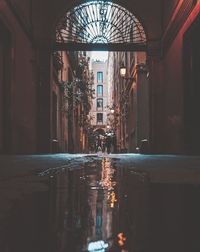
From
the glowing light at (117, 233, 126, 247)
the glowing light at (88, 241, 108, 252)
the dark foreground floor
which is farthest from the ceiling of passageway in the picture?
the glowing light at (88, 241, 108, 252)

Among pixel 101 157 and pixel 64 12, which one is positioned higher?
pixel 64 12

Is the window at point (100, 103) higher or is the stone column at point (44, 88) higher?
the window at point (100, 103)

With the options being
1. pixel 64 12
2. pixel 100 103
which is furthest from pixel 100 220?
pixel 100 103

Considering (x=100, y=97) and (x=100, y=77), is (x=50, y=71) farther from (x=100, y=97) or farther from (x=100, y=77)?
(x=100, y=77)

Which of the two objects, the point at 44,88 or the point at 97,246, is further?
the point at 44,88

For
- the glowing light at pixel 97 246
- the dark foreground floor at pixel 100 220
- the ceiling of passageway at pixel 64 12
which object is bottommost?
the dark foreground floor at pixel 100 220

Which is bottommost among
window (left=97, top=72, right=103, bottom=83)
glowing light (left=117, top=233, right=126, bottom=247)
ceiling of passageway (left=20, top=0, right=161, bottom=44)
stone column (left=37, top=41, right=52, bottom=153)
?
glowing light (left=117, top=233, right=126, bottom=247)

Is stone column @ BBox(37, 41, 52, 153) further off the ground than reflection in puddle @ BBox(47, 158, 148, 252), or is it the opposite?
stone column @ BBox(37, 41, 52, 153)

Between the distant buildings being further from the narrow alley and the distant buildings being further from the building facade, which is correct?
the building facade

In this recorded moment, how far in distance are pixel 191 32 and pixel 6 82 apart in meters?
4.76

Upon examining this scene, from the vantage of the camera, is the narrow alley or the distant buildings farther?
the distant buildings

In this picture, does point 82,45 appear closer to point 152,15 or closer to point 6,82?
point 152,15

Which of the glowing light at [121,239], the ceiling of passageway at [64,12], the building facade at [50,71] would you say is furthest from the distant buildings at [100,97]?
the glowing light at [121,239]

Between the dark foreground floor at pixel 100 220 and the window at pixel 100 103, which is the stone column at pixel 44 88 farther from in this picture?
the window at pixel 100 103
